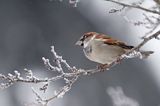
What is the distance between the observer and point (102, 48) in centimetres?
558

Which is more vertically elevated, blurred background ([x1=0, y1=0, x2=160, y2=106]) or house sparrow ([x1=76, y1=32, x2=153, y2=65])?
blurred background ([x1=0, y1=0, x2=160, y2=106])

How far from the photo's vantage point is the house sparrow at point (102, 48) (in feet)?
18.0

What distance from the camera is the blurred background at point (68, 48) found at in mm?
12516

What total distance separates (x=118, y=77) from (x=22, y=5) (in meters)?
2.75

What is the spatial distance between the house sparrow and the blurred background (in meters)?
5.86

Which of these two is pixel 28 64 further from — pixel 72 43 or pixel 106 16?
pixel 106 16

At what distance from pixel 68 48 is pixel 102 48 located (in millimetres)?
8124

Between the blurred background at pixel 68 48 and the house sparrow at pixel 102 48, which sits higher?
the blurred background at pixel 68 48

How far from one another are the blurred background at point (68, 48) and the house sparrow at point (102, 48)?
586cm

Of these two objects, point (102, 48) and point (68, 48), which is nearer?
point (102, 48)

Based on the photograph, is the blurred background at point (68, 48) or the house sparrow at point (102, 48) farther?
the blurred background at point (68, 48)

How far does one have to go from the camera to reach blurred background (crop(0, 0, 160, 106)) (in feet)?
41.1

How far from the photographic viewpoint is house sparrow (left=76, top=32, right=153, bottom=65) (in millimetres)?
5480

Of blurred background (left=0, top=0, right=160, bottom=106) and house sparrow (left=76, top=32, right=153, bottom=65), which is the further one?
blurred background (left=0, top=0, right=160, bottom=106)
